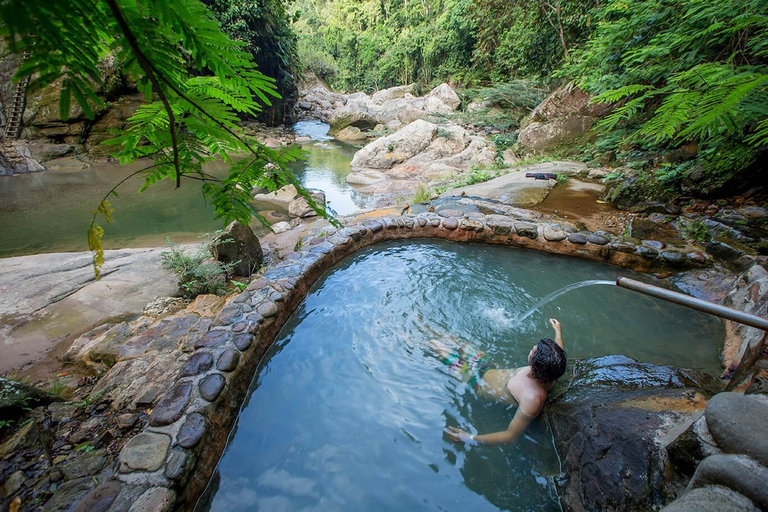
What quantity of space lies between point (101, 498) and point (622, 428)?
2981 mm

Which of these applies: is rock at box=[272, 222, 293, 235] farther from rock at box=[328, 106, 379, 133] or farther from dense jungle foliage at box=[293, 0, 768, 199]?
rock at box=[328, 106, 379, 133]

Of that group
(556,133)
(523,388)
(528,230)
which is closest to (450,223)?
(528,230)

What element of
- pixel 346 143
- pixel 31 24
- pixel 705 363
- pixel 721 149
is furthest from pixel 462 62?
pixel 31 24

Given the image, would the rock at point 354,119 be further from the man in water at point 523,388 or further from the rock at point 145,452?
the rock at point 145,452

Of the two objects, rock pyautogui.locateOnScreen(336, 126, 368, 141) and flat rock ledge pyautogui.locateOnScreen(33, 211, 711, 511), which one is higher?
flat rock ledge pyautogui.locateOnScreen(33, 211, 711, 511)

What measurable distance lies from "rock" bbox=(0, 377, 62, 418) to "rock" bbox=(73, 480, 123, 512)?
109cm

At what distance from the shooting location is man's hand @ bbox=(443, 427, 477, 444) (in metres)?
2.37

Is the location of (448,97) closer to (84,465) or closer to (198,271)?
(198,271)

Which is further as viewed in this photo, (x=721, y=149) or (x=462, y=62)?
(x=462, y=62)

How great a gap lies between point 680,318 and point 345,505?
3.67m

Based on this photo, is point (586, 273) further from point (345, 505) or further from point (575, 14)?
point (575, 14)

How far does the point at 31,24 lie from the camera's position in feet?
2.63

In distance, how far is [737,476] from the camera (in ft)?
3.83

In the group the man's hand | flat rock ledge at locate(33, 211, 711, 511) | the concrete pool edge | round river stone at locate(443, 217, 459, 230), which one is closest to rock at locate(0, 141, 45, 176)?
flat rock ledge at locate(33, 211, 711, 511)
